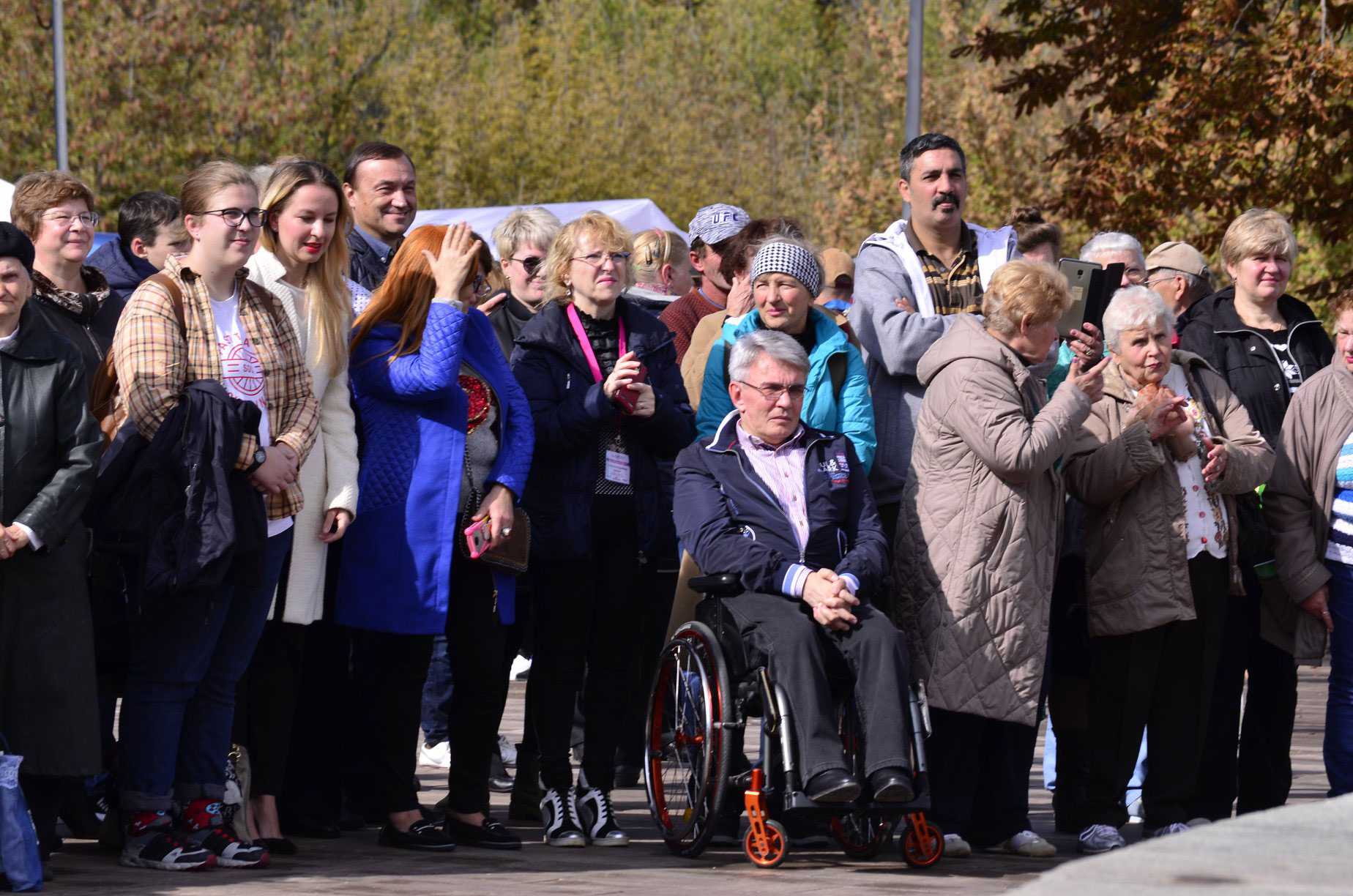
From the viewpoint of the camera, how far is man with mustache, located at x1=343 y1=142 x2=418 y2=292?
7.13 meters

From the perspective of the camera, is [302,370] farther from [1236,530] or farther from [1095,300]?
[1236,530]

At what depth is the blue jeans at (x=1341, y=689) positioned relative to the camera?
23.0 ft

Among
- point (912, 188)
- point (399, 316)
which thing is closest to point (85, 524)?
point (399, 316)

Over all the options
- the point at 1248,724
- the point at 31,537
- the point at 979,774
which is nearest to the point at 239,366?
the point at 31,537

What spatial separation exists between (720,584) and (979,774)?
48.4 inches

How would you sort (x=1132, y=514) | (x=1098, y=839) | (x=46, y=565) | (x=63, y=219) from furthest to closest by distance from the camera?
(x=1132, y=514) → (x=1098, y=839) → (x=63, y=219) → (x=46, y=565)

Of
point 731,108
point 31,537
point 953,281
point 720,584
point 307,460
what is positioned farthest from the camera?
point 731,108

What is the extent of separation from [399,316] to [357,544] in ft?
2.55

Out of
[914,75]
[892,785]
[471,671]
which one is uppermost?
[914,75]

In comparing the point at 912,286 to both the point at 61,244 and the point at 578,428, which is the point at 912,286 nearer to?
the point at 578,428

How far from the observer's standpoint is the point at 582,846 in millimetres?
6555

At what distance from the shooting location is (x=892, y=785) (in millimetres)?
5918

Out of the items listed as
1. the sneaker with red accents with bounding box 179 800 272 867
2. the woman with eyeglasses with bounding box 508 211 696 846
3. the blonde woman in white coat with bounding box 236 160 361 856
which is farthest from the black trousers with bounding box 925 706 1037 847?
the sneaker with red accents with bounding box 179 800 272 867

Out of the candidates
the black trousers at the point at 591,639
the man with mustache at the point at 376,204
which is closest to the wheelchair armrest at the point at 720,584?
the black trousers at the point at 591,639
